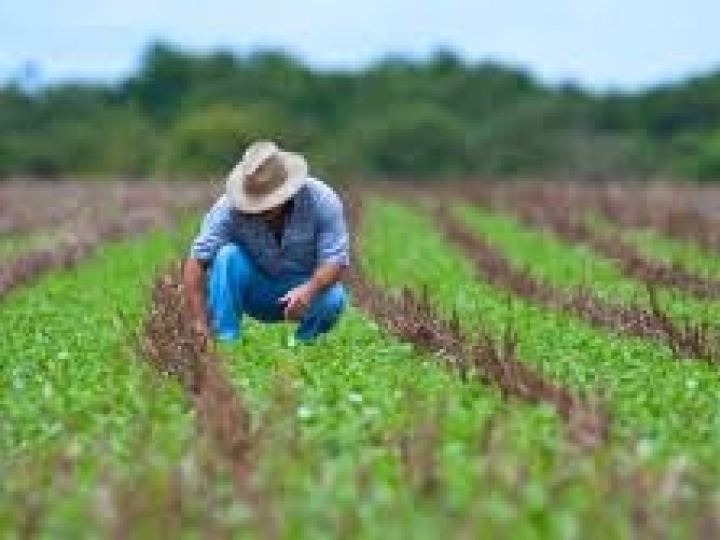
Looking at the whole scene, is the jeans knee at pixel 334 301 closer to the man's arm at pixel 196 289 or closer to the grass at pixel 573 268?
the man's arm at pixel 196 289

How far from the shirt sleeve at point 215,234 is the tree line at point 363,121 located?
45326mm

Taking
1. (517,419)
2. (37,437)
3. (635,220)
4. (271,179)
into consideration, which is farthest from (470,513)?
(635,220)

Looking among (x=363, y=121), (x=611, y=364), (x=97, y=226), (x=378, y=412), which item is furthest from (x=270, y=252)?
(x=363, y=121)

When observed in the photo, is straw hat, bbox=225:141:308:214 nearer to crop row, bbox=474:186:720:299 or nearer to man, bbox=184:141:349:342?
man, bbox=184:141:349:342

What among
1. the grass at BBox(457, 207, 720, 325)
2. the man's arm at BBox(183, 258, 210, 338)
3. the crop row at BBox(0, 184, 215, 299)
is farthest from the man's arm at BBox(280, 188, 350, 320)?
the crop row at BBox(0, 184, 215, 299)

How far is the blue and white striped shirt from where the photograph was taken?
12253 millimetres

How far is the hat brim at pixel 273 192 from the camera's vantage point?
39.6ft

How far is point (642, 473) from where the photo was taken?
686cm

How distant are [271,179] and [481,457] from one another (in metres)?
4.72

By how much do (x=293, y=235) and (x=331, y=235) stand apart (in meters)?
0.29

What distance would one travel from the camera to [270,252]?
12.6m

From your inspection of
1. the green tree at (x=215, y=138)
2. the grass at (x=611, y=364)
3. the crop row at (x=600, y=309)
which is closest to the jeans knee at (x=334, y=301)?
the grass at (x=611, y=364)

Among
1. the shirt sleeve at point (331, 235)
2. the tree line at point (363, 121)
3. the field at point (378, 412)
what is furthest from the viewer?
the tree line at point (363, 121)

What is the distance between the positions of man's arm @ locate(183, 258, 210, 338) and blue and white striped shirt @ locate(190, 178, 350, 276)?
0.21 feet
